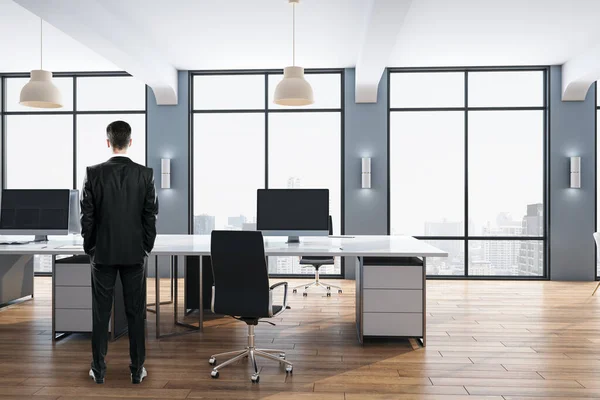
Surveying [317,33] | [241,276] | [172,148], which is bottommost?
[241,276]

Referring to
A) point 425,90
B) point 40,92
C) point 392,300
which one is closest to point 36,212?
point 40,92

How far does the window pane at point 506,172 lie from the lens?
748 centimetres

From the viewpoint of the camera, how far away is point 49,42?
6215 mm

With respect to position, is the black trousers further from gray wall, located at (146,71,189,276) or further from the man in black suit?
gray wall, located at (146,71,189,276)

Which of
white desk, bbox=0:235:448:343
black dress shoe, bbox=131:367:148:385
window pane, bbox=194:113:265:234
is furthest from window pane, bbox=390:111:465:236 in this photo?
black dress shoe, bbox=131:367:148:385

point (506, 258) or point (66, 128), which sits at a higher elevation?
point (66, 128)

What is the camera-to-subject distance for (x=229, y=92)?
7.71m

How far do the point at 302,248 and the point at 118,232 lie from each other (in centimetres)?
155

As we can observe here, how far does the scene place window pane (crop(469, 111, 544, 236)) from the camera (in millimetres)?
7480

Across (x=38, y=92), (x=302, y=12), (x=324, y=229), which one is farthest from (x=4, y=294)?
(x=302, y=12)

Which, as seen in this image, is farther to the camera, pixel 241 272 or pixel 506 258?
pixel 506 258

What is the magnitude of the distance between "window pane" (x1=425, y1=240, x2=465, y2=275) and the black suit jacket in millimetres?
5352

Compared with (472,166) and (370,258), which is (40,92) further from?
(472,166)

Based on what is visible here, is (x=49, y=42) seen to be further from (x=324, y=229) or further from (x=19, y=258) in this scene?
(x=324, y=229)
